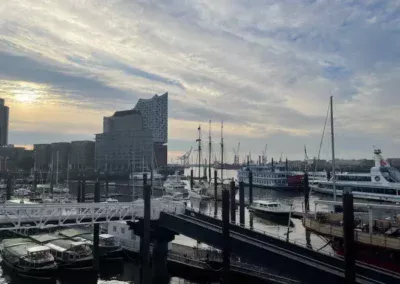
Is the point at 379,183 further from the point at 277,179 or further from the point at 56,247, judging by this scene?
the point at 56,247

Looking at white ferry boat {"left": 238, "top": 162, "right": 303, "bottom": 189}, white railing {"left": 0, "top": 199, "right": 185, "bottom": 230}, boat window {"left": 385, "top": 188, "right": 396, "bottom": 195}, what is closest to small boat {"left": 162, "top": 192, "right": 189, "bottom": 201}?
white railing {"left": 0, "top": 199, "right": 185, "bottom": 230}

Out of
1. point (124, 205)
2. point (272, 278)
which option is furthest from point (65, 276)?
point (272, 278)

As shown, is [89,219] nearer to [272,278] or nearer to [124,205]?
[124,205]

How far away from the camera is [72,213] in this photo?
3127cm

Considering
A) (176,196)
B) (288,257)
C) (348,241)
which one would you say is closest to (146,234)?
(288,257)

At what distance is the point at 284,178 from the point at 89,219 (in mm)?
104234

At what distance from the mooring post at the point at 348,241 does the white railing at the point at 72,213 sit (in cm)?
1871

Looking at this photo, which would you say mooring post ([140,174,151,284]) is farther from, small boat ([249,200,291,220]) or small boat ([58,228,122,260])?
small boat ([249,200,291,220])

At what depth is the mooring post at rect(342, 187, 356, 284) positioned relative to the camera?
1945 cm

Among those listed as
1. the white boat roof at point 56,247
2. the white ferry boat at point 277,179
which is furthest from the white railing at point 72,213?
the white ferry boat at point 277,179

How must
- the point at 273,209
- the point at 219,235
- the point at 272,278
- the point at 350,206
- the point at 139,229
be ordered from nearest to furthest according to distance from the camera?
the point at 350,206
the point at 219,235
the point at 272,278
the point at 139,229
the point at 273,209

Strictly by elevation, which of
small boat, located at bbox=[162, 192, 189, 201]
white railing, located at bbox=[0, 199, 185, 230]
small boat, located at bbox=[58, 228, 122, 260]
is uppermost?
white railing, located at bbox=[0, 199, 185, 230]

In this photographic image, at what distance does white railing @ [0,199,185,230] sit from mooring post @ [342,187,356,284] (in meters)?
18.7

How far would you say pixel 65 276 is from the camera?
3562cm
